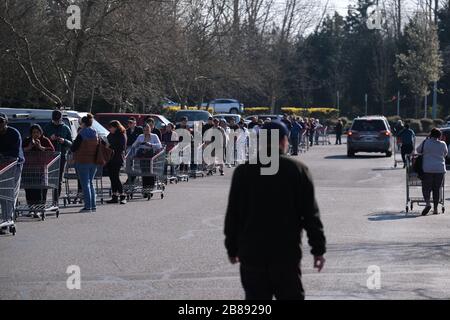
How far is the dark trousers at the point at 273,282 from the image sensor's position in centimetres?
724

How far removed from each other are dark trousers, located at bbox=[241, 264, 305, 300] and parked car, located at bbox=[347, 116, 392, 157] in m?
37.5

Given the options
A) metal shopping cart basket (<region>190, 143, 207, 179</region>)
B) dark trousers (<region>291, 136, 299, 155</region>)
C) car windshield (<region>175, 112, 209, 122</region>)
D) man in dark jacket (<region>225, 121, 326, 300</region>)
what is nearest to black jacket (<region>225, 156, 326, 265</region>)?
man in dark jacket (<region>225, 121, 326, 300</region>)

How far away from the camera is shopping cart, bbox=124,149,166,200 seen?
22.8m

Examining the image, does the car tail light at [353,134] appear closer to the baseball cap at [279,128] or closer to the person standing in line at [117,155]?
the person standing in line at [117,155]

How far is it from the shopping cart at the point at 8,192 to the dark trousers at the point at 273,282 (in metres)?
9.24

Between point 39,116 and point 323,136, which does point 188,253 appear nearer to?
point 39,116

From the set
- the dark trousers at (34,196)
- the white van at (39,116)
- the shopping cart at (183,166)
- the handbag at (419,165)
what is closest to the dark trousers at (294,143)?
the shopping cart at (183,166)

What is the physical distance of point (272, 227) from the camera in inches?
289

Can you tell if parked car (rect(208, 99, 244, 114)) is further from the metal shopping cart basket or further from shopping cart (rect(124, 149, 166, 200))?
shopping cart (rect(124, 149, 166, 200))

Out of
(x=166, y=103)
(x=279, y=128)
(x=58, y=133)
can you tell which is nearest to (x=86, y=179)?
(x=58, y=133)

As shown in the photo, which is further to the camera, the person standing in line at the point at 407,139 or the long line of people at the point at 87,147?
the person standing in line at the point at 407,139

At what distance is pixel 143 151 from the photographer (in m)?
23.0
